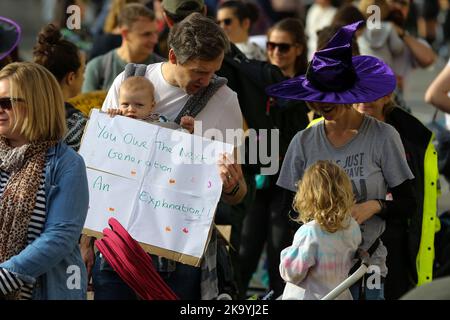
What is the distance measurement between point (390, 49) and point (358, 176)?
151 inches

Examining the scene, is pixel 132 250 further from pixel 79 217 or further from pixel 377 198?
pixel 377 198

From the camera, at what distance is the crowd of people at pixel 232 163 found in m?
4.99

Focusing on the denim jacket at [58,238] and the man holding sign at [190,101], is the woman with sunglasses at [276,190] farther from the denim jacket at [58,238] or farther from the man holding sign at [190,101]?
the denim jacket at [58,238]

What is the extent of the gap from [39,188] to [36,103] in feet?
1.14

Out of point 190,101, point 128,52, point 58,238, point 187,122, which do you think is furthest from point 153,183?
point 128,52

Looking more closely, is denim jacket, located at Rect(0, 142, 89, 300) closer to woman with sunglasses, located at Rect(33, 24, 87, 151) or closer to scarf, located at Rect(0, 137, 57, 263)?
scarf, located at Rect(0, 137, 57, 263)

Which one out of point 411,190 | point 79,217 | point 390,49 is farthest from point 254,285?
point 79,217

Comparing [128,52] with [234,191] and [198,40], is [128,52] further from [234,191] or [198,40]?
[234,191]

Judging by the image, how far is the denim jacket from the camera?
486cm

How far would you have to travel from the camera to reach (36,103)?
500 centimetres

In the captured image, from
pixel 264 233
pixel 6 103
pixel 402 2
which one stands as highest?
pixel 6 103

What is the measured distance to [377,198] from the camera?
19.2 feet

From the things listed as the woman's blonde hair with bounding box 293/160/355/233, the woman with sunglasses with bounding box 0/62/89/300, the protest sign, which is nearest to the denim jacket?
the woman with sunglasses with bounding box 0/62/89/300

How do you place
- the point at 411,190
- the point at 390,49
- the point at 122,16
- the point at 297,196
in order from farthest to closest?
the point at 390,49 → the point at 122,16 → the point at 411,190 → the point at 297,196
